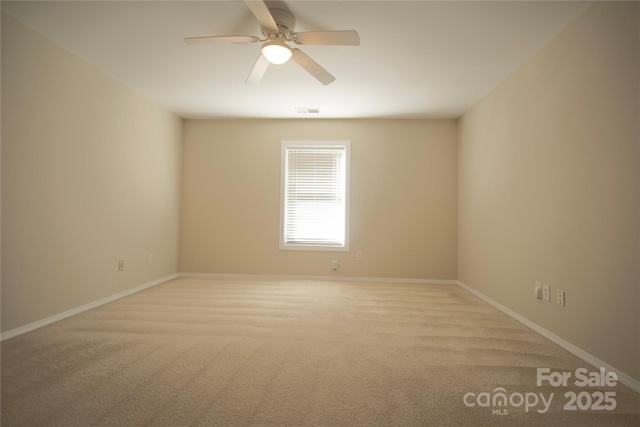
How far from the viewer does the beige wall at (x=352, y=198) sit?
461 cm

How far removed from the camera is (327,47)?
2688mm

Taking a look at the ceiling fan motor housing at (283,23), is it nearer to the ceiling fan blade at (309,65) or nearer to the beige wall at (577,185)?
the ceiling fan blade at (309,65)

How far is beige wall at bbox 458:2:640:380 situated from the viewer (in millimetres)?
1836

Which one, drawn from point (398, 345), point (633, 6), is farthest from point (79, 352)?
point (633, 6)

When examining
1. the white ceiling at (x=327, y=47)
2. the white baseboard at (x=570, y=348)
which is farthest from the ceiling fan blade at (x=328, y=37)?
the white baseboard at (x=570, y=348)

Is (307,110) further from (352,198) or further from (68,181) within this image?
(68,181)

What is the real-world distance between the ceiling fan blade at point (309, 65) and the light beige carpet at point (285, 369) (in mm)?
2176

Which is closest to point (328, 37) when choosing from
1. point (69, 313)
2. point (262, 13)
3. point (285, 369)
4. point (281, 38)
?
point (281, 38)

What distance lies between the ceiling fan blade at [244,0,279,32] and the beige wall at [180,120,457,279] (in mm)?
2690

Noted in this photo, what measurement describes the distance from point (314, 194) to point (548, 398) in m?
3.65

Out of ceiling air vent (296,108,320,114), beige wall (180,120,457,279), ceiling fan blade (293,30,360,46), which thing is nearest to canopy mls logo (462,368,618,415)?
ceiling fan blade (293,30,360,46)

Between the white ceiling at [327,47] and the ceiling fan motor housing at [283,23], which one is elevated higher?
the white ceiling at [327,47]

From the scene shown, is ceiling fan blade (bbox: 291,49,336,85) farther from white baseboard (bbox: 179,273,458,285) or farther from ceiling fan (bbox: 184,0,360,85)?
white baseboard (bbox: 179,273,458,285)

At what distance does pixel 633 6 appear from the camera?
1.83m
